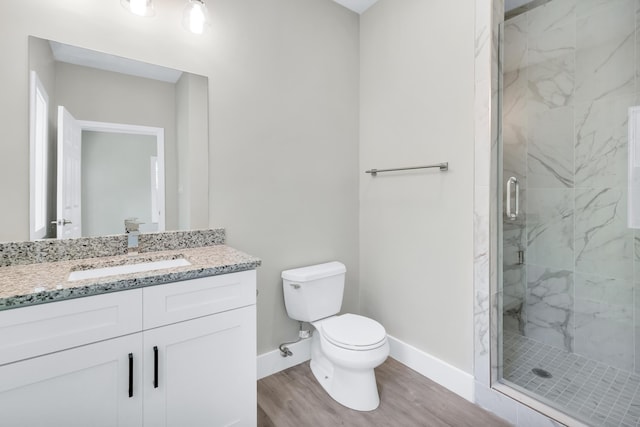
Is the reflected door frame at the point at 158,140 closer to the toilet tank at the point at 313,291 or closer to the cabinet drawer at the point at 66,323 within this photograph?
the cabinet drawer at the point at 66,323

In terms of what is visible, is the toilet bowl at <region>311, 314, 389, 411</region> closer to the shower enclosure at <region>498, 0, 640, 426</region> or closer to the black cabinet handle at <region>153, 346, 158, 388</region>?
the shower enclosure at <region>498, 0, 640, 426</region>

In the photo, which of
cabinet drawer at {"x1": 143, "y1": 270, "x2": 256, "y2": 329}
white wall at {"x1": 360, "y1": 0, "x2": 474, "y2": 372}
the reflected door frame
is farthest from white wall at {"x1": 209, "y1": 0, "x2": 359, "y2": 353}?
cabinet drawer at {"x1": 143, "y1": 270, "x2": 256, "y2": 329}

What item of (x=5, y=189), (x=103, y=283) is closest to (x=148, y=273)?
(x=103, y=283)

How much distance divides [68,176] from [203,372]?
1.08m

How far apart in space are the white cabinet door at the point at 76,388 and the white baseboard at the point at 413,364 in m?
1.00

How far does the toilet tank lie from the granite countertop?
539mm

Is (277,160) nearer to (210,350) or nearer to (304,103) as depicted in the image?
(304,103)

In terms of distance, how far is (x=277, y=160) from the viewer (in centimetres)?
209

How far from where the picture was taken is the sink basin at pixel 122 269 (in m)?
1.35

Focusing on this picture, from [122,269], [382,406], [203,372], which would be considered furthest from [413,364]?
[122,269]

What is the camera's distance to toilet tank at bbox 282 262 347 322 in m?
2.02

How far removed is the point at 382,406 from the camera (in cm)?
177

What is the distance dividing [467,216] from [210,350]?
4.83ft

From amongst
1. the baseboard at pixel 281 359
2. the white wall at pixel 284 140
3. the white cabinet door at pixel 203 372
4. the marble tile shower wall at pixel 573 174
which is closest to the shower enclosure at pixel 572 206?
the marble tile shower wall at pixel 573 174
